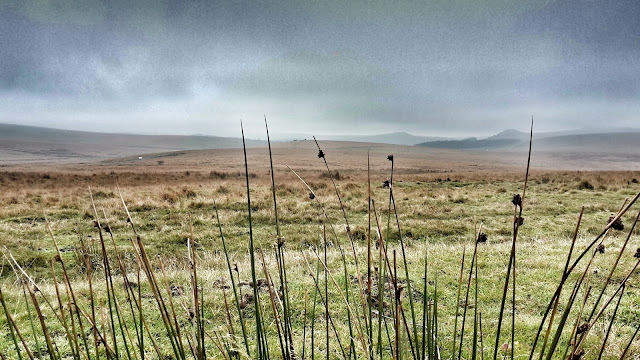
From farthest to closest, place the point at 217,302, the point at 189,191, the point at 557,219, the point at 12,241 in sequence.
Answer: the point at 189,191
the point at 557,219
the point at 12,241
the point at 217,302

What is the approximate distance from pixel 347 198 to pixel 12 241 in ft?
50.6

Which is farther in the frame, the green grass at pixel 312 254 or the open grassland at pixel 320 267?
the green grass at pixel 312 254

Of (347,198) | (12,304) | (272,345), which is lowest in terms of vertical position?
(347,198)

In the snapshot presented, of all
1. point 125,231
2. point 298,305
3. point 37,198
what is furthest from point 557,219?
point 37,198

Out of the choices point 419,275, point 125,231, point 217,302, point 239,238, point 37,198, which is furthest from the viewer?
point 37,198

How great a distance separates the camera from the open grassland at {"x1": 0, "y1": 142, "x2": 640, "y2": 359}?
7.97 feet

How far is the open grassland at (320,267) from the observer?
7.97 feet

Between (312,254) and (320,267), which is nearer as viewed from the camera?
(320,267)

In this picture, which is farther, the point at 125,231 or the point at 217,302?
the point at 125,231

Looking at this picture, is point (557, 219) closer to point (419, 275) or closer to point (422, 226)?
point (422, 226)

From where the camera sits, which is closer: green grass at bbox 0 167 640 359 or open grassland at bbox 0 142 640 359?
open grassland at bbox 0 142 640 359

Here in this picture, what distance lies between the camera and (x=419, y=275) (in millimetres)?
6426

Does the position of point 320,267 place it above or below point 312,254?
above

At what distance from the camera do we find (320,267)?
760 cm
